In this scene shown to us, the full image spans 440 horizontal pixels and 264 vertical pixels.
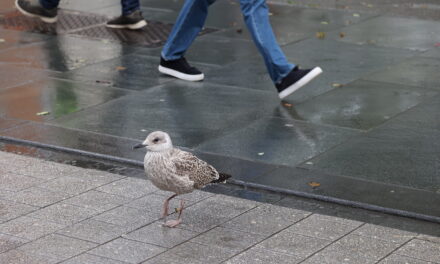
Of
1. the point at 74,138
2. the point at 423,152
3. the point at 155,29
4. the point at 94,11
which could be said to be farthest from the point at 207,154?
the point at 94,11

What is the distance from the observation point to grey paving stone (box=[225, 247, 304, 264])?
5.09 metres

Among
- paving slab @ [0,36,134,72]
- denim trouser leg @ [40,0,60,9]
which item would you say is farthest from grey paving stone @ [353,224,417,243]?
denim trouser leg @ [40,0,60,9]

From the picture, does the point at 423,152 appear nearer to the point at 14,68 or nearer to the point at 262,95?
the point at 262,95

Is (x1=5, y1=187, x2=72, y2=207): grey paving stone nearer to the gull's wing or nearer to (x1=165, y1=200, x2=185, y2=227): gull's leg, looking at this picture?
(x1=165, y1=200, x2=185, y2=227): gull's leg

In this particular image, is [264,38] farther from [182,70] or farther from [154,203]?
[154,203]

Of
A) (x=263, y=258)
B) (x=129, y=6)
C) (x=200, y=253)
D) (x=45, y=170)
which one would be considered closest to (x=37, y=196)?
(x=45, y=170)

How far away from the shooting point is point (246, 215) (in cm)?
578

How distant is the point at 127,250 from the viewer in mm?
5242

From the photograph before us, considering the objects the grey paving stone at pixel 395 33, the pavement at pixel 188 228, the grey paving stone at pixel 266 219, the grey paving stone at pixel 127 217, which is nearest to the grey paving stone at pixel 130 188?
the pavement at pixel 188 228

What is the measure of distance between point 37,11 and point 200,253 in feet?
21.9

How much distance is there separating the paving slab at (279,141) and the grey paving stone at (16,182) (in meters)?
1.33

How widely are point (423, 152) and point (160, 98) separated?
2564 millimetres

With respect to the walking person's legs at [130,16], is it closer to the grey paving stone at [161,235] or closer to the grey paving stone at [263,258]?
the grey paving stone at [161,235]

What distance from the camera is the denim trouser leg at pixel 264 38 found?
806 centimetres
